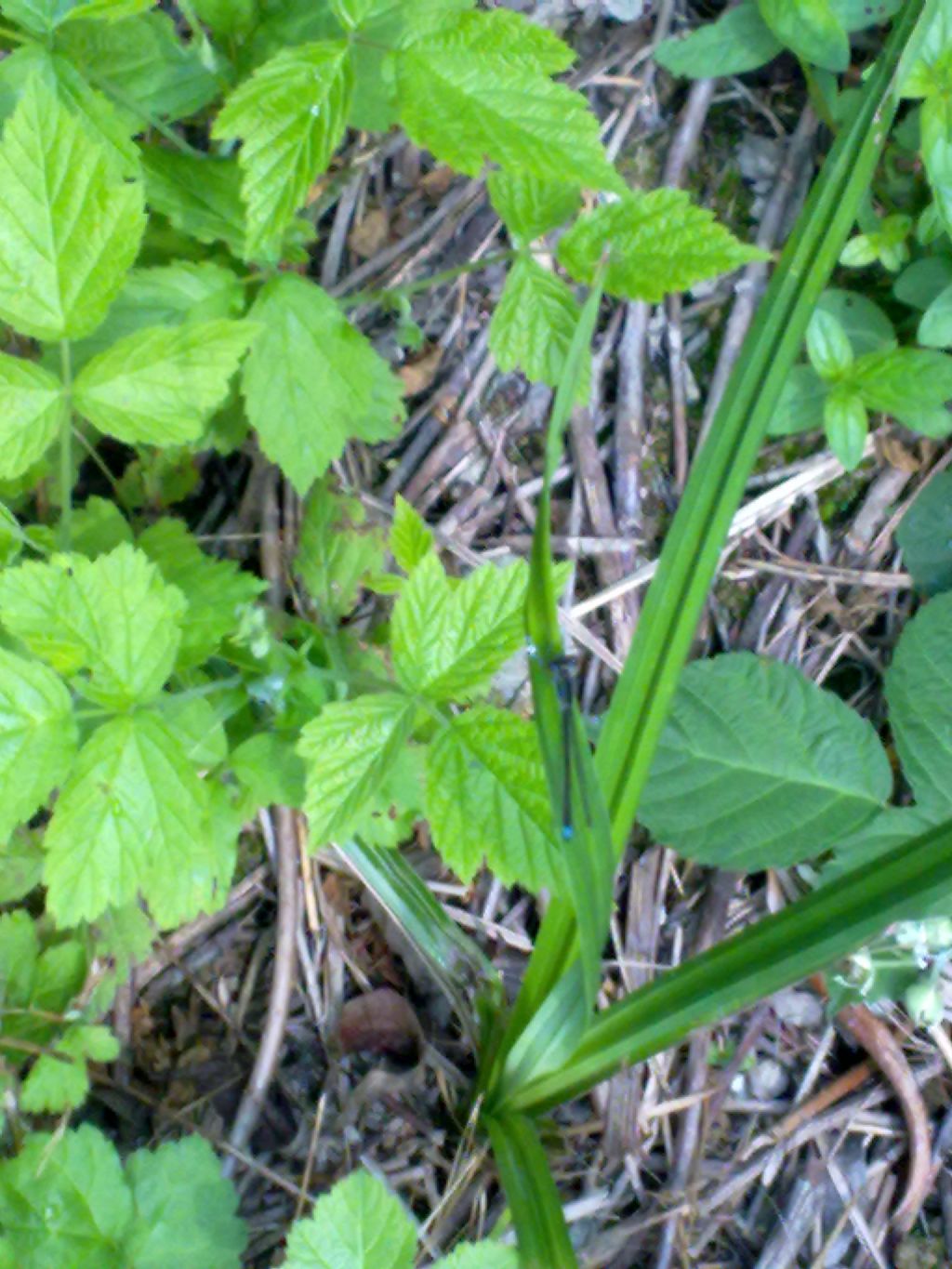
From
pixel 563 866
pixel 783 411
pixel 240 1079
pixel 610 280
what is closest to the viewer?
pixel 563 866

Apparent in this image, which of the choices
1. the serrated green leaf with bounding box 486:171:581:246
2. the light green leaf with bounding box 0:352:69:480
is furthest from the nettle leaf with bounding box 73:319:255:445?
the serrated green leaf with bounding box 486:171:581:246

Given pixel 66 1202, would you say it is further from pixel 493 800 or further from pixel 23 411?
pixel 23 411


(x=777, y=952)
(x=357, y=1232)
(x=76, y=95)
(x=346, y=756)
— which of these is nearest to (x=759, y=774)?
(x=777, y=952)

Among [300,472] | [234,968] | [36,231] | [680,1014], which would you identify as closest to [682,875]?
[680,1014]

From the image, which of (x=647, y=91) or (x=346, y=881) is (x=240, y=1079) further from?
(x=647, y=91)

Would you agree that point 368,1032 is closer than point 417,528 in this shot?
No
